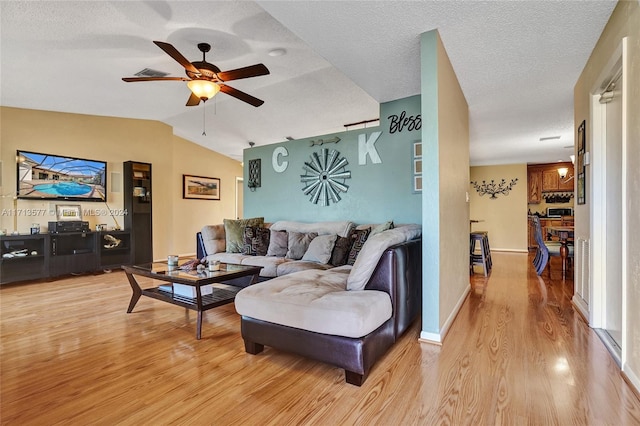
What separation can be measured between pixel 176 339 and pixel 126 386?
0.70m

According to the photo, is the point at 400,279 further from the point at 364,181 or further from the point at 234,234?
the point at 234,234

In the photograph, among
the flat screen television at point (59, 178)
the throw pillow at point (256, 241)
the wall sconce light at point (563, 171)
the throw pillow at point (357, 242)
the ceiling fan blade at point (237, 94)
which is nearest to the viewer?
the ceiling fan blade at point (237, 94)

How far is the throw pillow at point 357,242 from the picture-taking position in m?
3.45

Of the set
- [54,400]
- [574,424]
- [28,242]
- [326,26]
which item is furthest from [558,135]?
[28,242]

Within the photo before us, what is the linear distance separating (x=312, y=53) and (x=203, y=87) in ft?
4.30

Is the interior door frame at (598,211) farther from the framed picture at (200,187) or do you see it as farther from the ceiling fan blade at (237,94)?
the framed picture at (200,187)

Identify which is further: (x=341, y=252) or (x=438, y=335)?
(x=341, y=252)

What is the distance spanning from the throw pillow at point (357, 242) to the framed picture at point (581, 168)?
6.85 ft

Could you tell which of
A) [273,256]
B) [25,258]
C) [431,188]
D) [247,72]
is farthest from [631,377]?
[25,258]

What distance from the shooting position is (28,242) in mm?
4750

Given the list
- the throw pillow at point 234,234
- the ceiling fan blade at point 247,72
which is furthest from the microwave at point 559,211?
the ceiling fan blade at point 247,72

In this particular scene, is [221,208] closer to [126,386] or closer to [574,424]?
[126,386]

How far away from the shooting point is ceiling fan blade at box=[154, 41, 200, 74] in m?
2.49

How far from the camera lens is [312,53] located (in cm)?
363
